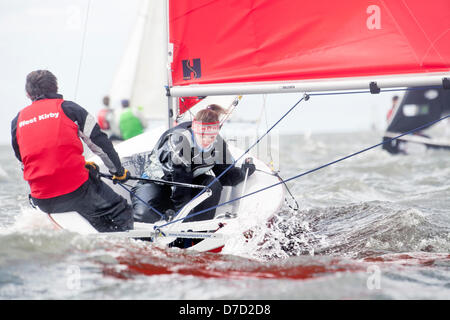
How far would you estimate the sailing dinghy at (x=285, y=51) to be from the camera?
282 cm

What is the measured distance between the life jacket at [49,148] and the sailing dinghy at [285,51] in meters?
0.22

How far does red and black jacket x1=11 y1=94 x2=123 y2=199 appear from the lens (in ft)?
8.07

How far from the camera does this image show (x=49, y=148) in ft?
8.06

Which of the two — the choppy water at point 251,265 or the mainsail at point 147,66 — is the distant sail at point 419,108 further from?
the choppy water at point 251,265

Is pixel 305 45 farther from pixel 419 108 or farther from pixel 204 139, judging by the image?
pixel 419 108

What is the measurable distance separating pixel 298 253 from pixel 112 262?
1.18m

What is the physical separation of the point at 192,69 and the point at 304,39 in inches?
28.5

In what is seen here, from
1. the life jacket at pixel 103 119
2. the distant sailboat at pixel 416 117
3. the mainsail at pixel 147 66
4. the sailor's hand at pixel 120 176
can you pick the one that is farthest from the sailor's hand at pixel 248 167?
the distant sailboat at pixel 416 117

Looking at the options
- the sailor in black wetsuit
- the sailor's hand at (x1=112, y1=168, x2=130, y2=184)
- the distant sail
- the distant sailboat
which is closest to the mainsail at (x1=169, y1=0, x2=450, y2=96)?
the sailor in black wetsuit

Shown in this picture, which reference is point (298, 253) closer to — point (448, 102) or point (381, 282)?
point (381, 282)

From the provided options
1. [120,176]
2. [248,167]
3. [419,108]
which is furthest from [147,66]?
[120,176]

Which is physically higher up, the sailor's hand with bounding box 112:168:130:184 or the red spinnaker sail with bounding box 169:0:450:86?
the red spinnaker sail with bounding box 169:0:450:86

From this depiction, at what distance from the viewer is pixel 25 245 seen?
8.10 ft

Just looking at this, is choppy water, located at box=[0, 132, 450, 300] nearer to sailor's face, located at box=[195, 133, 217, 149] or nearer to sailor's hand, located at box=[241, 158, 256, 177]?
sailor's hand, located at box=[241, 158, 256, 177]
